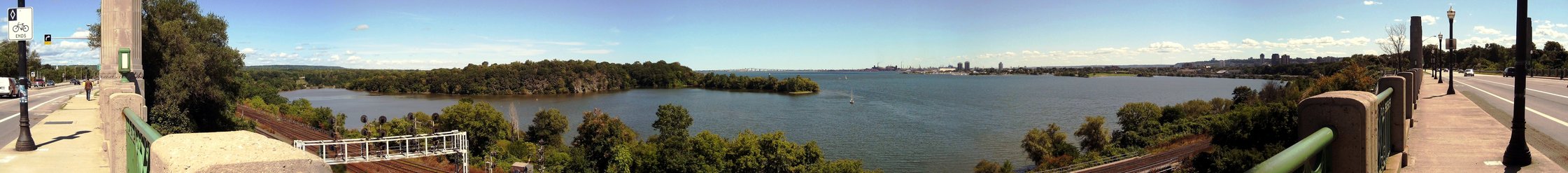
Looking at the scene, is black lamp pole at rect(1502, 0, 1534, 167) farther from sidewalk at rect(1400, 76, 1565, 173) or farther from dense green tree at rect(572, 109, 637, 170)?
dense green tree at rect(572, 109, 637, 170)

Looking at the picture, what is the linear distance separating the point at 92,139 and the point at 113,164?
7.37 m

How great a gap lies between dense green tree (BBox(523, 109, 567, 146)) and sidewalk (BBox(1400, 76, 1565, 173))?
108 ft

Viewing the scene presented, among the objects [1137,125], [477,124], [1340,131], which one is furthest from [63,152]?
[1137,125]

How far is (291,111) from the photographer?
44.0 meters

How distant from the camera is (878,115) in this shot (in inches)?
2250

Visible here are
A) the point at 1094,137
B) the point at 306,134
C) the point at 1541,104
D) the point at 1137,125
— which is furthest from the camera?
the point at 1137,125

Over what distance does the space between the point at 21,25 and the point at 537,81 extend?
11088 centimetres

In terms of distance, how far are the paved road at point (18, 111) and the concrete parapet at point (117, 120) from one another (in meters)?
5.02

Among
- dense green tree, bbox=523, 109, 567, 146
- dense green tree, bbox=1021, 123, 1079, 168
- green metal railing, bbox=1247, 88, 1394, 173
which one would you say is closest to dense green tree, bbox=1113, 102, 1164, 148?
dense green tree, bbox=1021, 123, 1079, 168

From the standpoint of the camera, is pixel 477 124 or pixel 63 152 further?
pixel 477 124

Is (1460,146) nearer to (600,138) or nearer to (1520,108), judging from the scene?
(1520,108)

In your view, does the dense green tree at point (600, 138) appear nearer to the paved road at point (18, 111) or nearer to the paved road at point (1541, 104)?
the paved road at point (18, 111)

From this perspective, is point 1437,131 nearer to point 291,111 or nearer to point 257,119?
point 257,119

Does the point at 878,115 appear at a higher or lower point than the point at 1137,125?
lower
